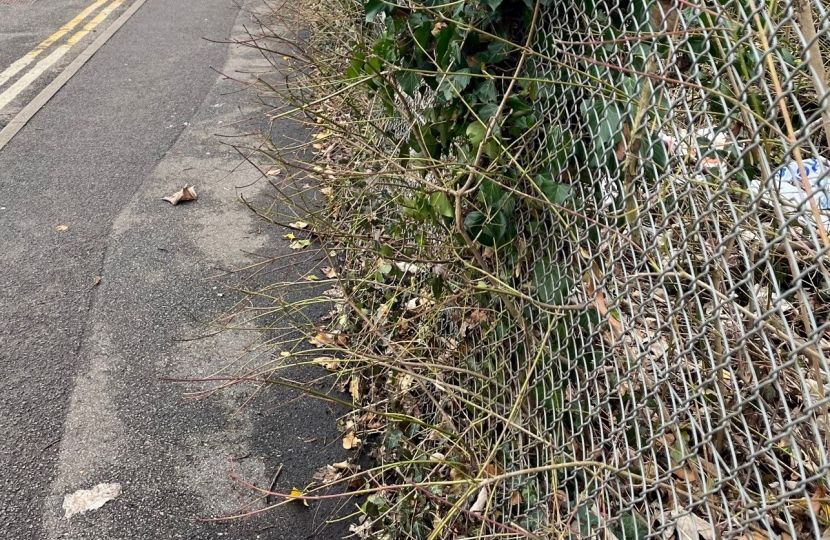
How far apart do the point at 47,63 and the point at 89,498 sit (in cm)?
666

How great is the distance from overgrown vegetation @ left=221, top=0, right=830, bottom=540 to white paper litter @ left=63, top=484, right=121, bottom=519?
97 cm

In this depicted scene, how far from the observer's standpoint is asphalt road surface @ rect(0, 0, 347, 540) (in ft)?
8.93

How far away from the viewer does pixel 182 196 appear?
16.4 ft

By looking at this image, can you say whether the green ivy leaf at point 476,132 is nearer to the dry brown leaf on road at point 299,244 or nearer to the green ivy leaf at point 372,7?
the green ivy leaf at point 372,7

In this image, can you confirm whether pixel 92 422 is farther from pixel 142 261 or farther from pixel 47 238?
pixel 47 238

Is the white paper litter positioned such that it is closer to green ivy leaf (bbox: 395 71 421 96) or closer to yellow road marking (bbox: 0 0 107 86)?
green ivy leaf (bbox: 395 71 421 96)

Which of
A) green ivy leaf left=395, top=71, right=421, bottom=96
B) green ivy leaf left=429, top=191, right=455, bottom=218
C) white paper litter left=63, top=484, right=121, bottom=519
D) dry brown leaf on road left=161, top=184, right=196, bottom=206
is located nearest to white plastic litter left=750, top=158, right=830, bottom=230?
green ivy leaf left=429, top=191, right=455, bottom=218

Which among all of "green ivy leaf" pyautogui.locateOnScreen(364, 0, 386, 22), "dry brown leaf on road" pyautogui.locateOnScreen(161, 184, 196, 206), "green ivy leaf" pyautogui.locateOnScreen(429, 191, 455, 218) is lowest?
"dry brown leaf on road" pyautogui.locateOnScreen(161, 184, 196, 206)

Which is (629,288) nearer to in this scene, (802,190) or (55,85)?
(802,190)

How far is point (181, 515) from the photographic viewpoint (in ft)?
8.70

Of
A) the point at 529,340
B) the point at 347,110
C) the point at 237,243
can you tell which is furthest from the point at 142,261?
the point at 529,340

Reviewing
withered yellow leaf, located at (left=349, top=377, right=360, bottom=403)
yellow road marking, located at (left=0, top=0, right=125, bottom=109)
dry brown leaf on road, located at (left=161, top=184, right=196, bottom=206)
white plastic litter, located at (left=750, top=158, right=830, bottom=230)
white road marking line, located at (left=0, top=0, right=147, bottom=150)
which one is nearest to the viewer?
white plastic litter, located at (left=750, top=158, right=830, bottom=230)

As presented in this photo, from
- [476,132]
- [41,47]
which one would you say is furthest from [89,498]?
[41,47]

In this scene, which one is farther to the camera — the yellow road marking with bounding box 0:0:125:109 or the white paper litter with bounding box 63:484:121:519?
the yellow road marking with bounding box 0:0:125:109
